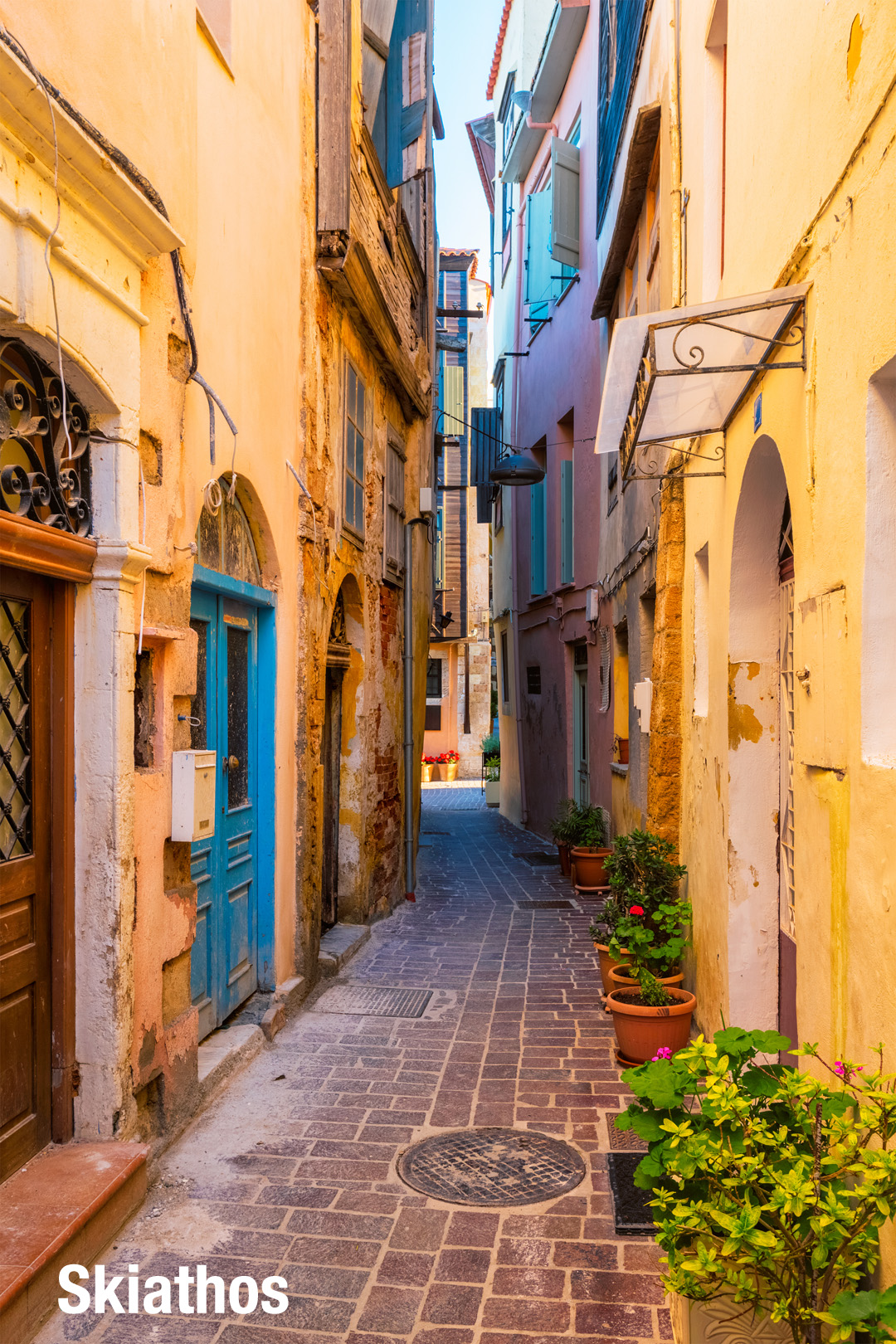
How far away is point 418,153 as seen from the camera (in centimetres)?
896

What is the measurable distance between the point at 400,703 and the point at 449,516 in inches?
639

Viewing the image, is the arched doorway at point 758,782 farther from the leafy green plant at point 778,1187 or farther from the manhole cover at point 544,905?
the manhole cover at point 544,905

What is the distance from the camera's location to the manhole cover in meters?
9.66

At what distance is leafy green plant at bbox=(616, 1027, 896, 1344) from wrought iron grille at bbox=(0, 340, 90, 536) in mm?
2537

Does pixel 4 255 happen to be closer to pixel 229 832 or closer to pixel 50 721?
pixel 50 721

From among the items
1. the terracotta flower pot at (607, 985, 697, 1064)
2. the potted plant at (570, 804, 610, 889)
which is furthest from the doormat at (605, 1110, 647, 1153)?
the potted plant at (570, 804, 610, 889)

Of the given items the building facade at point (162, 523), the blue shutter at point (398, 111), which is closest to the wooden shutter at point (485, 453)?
the blue shutter at point (398, 111)

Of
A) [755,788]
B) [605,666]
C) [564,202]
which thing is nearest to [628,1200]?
[755,788]

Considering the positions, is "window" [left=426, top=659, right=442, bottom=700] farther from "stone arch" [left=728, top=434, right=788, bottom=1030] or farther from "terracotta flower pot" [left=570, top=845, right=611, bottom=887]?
A: "stone arch" [left=728, top=434, right=788, bottom=1030]

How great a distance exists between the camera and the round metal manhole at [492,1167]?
3.86m

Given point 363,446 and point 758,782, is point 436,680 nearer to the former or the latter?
point 363,446

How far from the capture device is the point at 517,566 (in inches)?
691

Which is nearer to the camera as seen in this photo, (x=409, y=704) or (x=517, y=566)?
(x=409, y=704)

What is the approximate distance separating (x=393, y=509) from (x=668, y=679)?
4.19 metres
